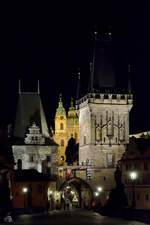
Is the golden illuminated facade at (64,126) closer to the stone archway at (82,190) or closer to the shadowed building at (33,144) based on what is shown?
the stone archway at (82,190)

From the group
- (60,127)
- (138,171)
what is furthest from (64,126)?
(138,171)

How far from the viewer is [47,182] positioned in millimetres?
84062

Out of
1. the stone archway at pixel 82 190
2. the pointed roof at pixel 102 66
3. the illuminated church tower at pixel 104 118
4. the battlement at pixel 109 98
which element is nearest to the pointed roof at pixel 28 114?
the illuminated church tower at pixel 104 118

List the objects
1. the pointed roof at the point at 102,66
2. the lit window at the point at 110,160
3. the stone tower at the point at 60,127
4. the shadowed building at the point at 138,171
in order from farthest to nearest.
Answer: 1. the stone tower at the point at 60,127
2. the pointed roof at the point at 102,66
3. the lit window at the point at 110,160
4. the shadowed building at the point at 138,171

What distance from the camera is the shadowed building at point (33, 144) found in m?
93.9

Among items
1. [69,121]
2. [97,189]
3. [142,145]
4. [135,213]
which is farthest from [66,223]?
[69,121]

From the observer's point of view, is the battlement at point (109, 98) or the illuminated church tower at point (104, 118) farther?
the battlement at point (109, 98)

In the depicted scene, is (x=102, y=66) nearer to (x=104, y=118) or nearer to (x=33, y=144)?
(x=104, y=118)

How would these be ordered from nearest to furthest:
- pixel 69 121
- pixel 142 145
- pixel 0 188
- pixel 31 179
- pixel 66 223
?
pixel 66 223 < pixel 0 188 < pixel 142 145 < pixel 31 179 < pixel 69 121

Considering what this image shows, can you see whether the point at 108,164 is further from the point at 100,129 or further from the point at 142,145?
the point at 142,145

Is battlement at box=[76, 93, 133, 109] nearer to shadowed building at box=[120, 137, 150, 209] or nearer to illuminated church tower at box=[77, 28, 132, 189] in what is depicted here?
illuminated church tower at box=[77, 28, 132, 189]

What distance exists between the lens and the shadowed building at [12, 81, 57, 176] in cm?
9388

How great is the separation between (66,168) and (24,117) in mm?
9955

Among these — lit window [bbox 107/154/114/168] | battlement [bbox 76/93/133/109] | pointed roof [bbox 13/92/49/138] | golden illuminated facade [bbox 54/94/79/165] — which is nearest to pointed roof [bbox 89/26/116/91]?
battlement [bbox 76/93/133/109]
